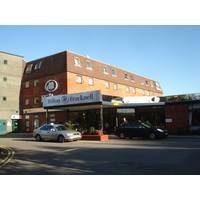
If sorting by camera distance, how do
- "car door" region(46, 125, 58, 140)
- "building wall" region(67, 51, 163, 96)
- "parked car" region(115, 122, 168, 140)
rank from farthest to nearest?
"building wall" region(67, 51, 163, 96) → "car door" region(46, 125, 58, 140) → "parked car" region(115, 122, 168, 140)

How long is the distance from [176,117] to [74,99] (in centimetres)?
996

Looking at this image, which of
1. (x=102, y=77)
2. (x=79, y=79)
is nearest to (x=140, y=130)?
(x=79, y=79)

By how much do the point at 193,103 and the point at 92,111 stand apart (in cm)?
1166

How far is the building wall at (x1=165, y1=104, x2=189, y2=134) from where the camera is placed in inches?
854

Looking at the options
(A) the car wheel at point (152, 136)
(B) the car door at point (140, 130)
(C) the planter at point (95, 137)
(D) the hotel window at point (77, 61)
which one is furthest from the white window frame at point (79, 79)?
(A) the car wheel at point (152, 136)

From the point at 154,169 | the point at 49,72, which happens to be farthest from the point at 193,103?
the point at 49,72

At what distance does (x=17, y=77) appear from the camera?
1422 inches

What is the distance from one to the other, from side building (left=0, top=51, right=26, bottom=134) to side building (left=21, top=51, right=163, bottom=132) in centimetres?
94

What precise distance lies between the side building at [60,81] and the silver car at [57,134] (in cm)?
935

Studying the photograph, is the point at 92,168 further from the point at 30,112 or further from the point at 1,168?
the point at 30,112

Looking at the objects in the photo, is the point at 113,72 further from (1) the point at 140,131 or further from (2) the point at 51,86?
(1) the point at 140,131

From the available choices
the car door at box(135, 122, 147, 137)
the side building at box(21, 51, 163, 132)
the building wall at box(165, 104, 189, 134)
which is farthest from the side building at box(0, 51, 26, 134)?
the building wall at box(165, 104, 189, 134)

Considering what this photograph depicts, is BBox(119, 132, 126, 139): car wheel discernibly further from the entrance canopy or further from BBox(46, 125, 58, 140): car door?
BBox(46, 125, 58, 140): car door

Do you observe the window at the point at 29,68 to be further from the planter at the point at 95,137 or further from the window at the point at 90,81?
the planter at the point at 95,137
